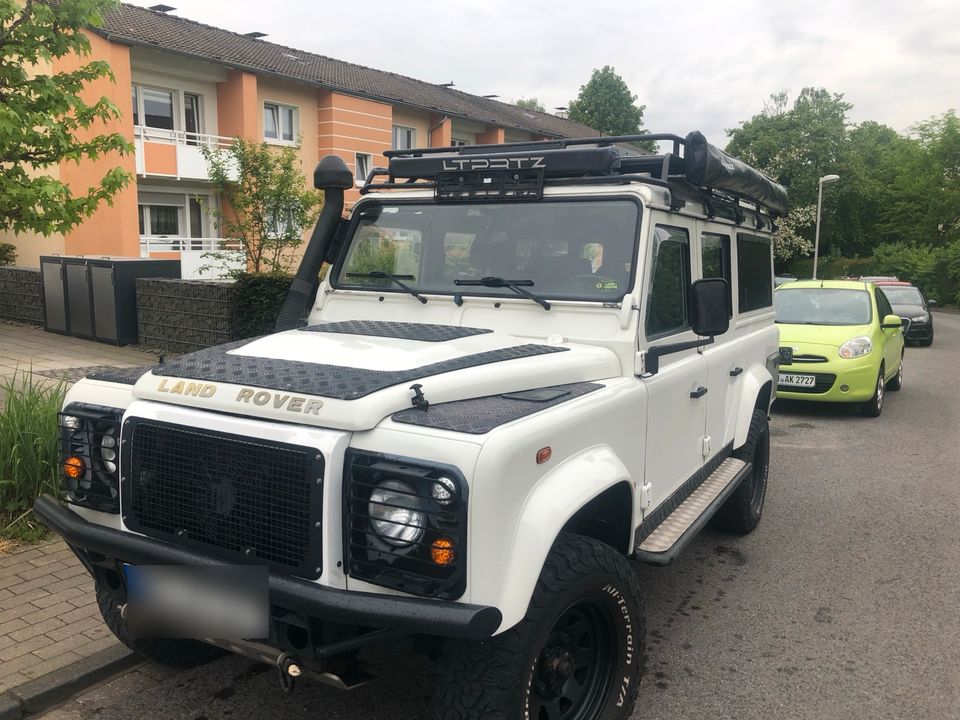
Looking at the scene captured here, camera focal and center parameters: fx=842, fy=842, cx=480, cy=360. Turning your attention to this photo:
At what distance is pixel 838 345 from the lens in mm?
10047

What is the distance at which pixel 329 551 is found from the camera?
247cm

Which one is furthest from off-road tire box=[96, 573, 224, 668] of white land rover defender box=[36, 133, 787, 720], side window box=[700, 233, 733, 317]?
side window box=[700, 233, 733, 317]

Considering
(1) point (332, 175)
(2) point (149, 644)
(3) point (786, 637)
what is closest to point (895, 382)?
(3) point (786, 637)

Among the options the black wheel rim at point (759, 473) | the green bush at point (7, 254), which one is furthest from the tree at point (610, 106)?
the black wheel rim at point (759, 473)

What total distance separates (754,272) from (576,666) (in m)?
3.71

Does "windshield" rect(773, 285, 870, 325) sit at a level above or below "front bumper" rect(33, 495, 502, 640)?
above

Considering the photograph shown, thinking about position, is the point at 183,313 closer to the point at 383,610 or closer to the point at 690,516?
the point at 690,516

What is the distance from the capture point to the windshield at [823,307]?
10.7m

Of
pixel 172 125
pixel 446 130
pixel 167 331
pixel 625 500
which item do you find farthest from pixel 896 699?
pixel 446 130

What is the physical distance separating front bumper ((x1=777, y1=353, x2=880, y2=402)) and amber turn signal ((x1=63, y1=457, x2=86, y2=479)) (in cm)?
873

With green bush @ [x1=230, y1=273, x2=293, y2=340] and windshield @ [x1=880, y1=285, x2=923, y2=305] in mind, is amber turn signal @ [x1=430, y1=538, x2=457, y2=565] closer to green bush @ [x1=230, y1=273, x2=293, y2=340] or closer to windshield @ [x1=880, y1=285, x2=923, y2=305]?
green bush @ [x1=230, y1=273, x2=293, y2=340]

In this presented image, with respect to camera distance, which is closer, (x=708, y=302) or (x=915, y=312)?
(x=708, y=302)

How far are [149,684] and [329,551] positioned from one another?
1.76 meters

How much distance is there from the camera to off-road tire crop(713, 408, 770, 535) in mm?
5328
